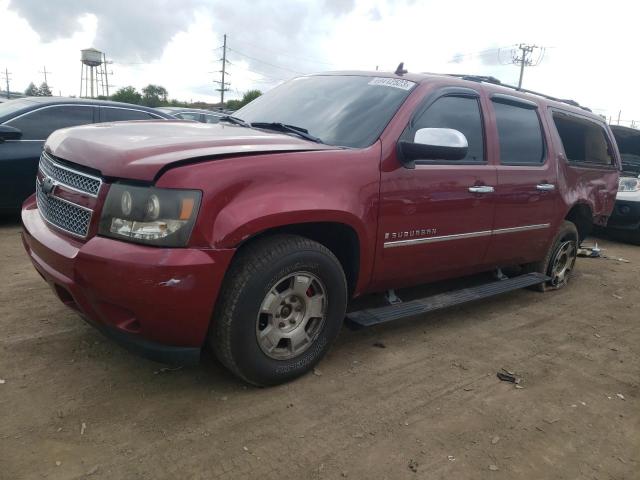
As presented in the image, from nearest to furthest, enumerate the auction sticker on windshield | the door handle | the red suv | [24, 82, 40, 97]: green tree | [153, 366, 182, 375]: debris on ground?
the red suv
[153, 366, 182, 375]: debris on ground
the auction sticker on windshield
the door handle
[24, 82, 40, 97]: green tree

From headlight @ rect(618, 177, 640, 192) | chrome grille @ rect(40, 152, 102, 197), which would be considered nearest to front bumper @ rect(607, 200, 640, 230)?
headlight @ rect(618, 177, 640, 192)

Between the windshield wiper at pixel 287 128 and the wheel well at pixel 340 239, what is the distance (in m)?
0.56

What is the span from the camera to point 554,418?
9.50ft

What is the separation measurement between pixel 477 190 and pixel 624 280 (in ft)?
→ 11.5

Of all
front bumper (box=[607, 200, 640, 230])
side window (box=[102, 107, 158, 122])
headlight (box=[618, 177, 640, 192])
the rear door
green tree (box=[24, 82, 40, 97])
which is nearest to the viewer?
the rear door

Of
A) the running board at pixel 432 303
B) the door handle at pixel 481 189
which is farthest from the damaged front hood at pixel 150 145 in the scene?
the door handle at pixel 481 189

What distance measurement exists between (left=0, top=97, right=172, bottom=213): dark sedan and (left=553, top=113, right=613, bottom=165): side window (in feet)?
17.5

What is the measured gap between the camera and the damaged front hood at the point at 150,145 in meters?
2.46

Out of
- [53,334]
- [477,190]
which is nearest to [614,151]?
[477,190]

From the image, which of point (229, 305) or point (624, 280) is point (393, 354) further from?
point (624, 280)

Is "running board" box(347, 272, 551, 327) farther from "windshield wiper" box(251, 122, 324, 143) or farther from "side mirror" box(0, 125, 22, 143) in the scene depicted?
"side mirror" box(0, 125, 22, 143)

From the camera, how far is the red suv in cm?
243

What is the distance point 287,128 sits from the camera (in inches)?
137

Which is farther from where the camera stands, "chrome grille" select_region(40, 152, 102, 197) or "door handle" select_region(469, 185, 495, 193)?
"door handle" select_region(469, 185, 495, 193)
